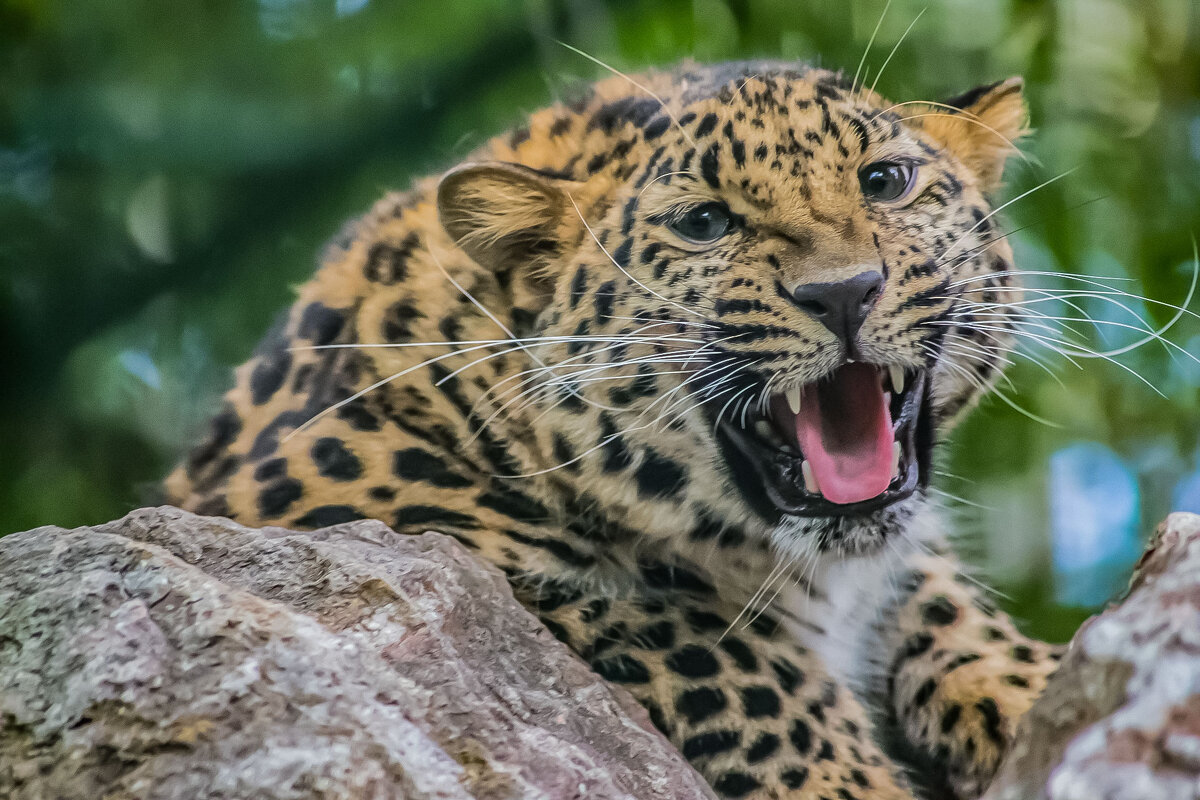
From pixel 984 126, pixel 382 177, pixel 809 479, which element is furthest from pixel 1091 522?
pixel 382 177

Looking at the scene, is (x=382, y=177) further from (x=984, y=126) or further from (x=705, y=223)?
(x=984, y=126)

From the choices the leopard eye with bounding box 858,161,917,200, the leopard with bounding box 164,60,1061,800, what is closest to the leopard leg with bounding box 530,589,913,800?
the leopard with bounding box 164,60,1061,800

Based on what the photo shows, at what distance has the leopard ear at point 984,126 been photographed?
222 cm

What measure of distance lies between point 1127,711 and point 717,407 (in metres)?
0.95

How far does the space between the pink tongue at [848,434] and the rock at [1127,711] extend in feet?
2.16

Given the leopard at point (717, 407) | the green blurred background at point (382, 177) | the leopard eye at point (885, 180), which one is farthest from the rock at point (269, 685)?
the green blurred background at point (382, 177)

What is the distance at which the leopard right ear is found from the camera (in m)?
2.01

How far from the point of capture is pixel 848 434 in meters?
1.97

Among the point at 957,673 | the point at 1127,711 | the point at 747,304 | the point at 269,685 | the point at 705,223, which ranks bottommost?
the point at 269,685

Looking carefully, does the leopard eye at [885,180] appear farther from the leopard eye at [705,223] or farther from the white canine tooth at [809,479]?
the white canine tooth at [809,479]

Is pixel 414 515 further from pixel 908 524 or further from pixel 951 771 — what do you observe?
pixel 951 771

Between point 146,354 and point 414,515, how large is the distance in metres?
1.25

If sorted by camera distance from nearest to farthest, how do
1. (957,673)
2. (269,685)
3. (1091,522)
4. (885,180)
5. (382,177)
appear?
(269,685) < (885,180) < (957,673) < (382,177) < (1091,522)

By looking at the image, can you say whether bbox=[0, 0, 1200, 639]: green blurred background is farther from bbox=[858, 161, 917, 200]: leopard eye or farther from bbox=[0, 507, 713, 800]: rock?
bbox=[0, 507, 713, 800]: rock
